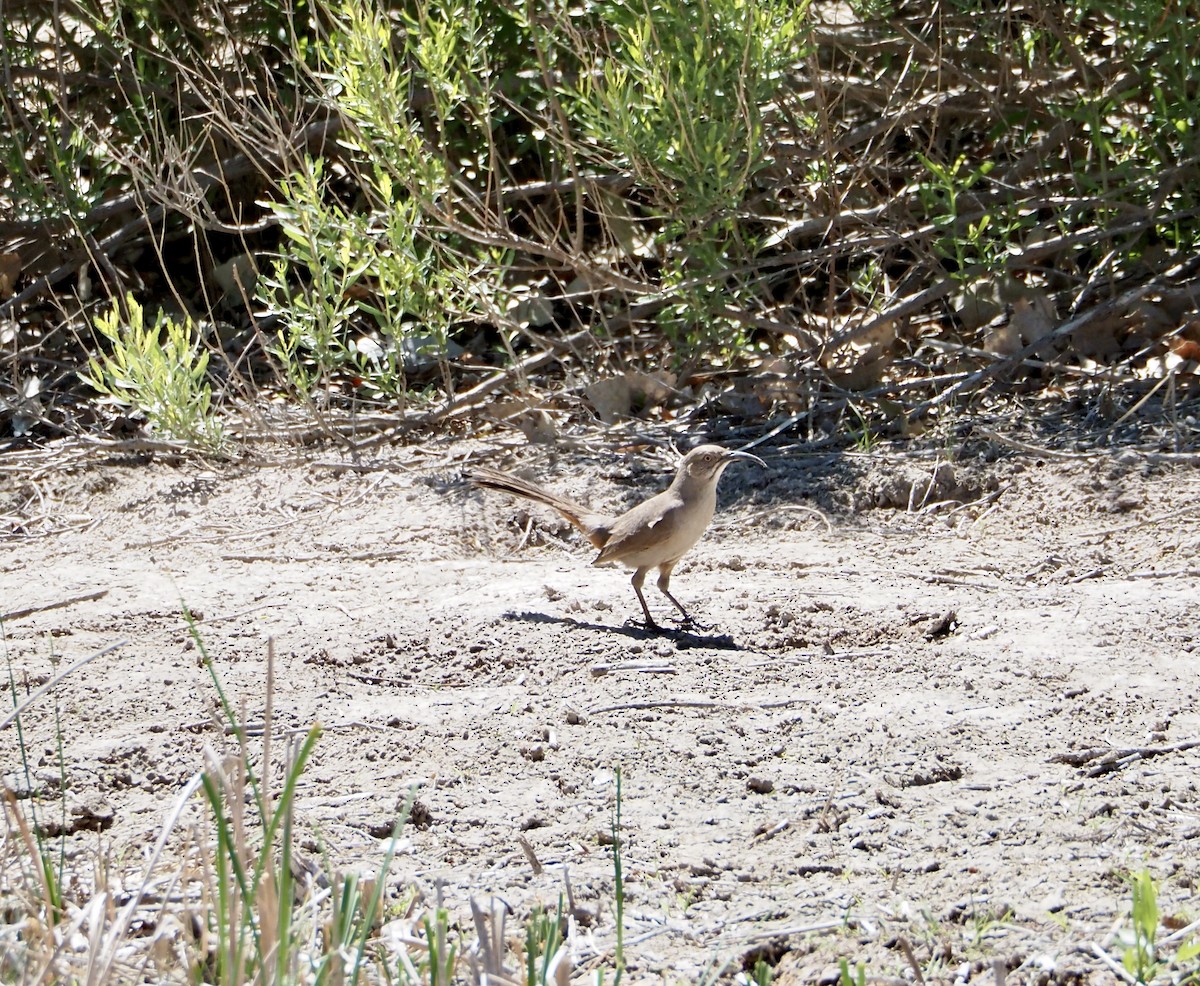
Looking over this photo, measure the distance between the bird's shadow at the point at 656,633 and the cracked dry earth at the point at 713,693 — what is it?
1.0 inches

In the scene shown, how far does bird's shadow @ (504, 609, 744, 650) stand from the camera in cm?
440

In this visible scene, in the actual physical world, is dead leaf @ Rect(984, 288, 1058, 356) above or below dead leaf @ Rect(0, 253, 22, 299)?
below

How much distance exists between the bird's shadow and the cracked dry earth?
0.03m

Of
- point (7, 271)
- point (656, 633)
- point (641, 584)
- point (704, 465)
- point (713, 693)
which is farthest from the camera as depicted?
point (7, 271)

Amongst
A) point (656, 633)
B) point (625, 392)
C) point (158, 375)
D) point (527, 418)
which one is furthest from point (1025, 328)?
point (158, 375)

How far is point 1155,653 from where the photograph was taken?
158 inches

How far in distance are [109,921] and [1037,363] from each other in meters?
4.79

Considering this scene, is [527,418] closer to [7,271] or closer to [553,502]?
[553,502]

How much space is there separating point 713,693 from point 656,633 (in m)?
0.61

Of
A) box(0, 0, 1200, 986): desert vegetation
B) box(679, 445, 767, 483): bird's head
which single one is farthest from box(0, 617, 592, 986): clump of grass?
box(0, 0, 1200, 986): desert vegetation

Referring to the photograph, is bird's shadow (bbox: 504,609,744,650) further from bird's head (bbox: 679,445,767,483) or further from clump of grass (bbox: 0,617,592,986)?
clump of grass (bbox: 0,617,592,986)

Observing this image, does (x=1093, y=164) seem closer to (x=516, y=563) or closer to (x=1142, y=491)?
(x=1142, y=491)

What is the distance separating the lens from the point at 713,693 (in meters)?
3.96

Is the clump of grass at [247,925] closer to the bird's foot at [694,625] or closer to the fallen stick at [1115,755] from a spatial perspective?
the fallen stick at [1115,755]
